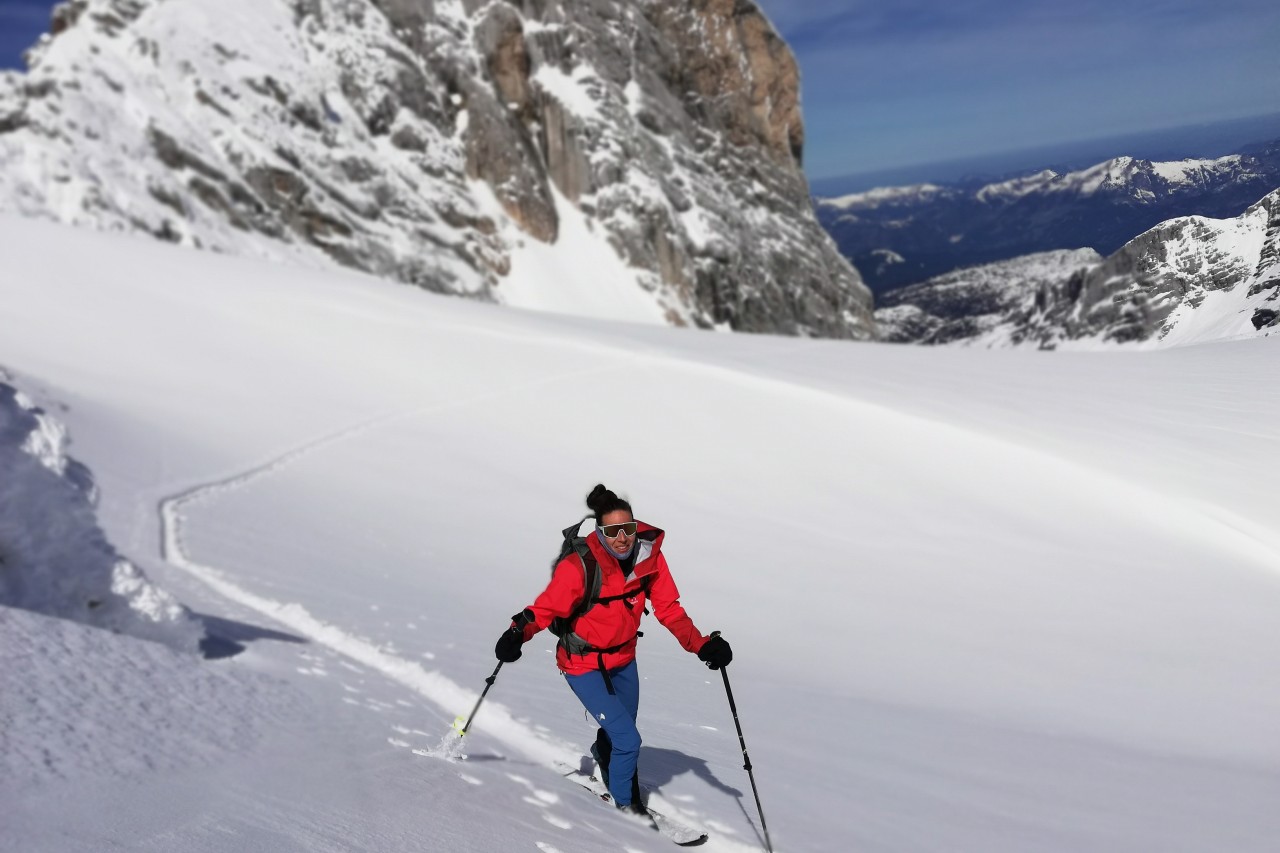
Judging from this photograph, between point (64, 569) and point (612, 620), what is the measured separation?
3.20 metres

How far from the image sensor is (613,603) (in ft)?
14.0

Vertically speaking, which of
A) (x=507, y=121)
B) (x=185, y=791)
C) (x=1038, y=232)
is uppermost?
(x=507, y=121)

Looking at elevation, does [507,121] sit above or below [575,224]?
above

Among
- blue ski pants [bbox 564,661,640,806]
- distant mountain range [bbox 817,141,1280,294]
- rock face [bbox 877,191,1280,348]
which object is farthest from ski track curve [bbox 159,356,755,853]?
rock face [bbox 877,191,1280,348]

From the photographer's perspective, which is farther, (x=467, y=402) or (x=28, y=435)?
(x=467, y=402)

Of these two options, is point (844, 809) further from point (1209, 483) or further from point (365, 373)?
point (365, 373)

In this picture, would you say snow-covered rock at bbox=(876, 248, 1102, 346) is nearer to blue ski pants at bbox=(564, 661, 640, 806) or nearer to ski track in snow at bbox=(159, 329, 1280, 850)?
ski track in snow at bbox=(159, 329, 1280, 850)

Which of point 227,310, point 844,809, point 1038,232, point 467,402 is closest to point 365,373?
point 467,402

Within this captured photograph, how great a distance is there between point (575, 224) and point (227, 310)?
68.2 meters

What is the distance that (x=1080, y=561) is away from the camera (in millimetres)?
10898

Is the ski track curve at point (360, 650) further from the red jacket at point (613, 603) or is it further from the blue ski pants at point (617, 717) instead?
the red jacket at point (613, 603)

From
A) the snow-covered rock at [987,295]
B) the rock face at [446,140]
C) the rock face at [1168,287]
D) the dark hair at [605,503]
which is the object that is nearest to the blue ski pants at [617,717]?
the dark hair at [605,503]

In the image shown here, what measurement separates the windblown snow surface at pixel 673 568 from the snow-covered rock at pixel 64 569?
0.30ft

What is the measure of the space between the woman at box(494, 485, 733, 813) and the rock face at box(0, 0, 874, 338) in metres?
42.3
